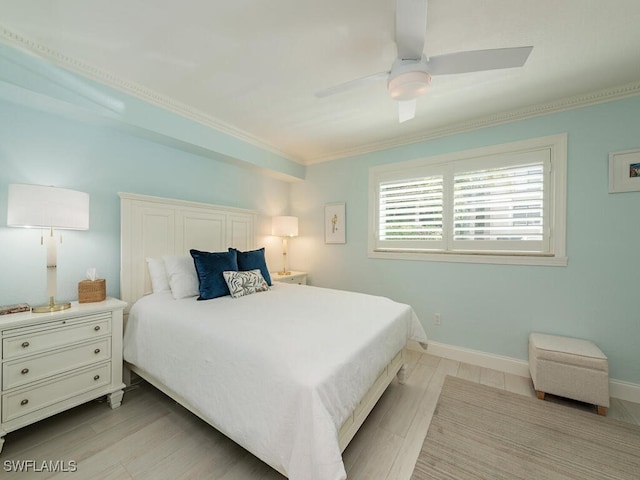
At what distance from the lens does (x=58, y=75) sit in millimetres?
1816

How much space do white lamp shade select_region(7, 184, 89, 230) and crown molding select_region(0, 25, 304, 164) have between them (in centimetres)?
90

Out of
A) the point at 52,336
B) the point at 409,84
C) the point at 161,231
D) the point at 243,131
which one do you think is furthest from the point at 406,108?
the point at 52,336

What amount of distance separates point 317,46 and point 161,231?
7.02 ft

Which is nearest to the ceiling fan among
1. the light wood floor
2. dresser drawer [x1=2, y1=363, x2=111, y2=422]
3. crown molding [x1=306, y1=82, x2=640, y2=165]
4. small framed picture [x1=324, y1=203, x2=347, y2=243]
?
crown molding [x1=306, y1=82, x2=640, y2=165]

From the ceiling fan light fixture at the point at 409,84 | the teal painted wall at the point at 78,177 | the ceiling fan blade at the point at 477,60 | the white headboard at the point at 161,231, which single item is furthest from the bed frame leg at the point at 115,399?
the ceiling fan blade at the point at 477,60

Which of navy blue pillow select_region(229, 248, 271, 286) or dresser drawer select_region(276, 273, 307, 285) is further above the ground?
navy blue pillow select_region(229, 248, 271, 286)

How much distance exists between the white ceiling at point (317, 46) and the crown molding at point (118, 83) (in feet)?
0.07

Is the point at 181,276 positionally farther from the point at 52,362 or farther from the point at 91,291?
the point at 52,362

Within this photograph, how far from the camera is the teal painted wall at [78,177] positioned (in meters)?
1.84

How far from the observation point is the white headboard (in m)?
2.30

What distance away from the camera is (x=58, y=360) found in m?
1.69

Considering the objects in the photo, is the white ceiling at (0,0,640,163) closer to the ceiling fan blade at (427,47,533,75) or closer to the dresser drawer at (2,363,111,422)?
the ceiling fan blade at (427,47,533,75)

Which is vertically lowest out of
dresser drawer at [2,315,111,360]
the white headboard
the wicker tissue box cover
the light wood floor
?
the light wood floor

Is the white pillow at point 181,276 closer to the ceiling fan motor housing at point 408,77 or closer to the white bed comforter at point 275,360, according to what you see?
the white bed comforter at point 275,360
